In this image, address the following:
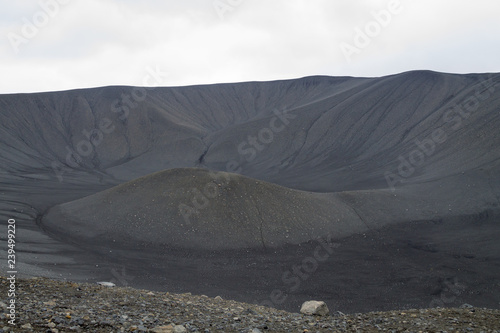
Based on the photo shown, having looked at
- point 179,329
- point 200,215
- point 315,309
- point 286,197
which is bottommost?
point 315,309

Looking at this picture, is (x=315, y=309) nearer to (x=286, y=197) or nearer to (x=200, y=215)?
(x=200, y=215)

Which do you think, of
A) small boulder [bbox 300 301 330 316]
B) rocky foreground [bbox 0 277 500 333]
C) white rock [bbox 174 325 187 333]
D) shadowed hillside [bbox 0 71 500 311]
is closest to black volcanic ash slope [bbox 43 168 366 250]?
shadowed hillside [bbox 0 71 500 311]

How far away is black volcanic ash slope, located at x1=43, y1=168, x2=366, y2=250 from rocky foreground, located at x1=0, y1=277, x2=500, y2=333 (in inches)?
524

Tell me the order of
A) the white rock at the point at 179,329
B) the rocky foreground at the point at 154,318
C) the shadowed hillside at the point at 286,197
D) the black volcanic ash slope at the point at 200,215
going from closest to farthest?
the rocky foreground at the point at 154,318, the white rock at the point at 179,329, the shadowed hillside at the point at 286,197, the black volcanic ash slope at the point at 200,215

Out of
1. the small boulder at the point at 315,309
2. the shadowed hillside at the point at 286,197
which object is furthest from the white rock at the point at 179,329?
the shadowed hillside at the point at 286,197

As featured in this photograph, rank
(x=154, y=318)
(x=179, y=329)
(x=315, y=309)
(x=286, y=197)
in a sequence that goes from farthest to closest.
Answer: (x=286, y=197)
(x=315, y=309)
(x=154, y=318)
(x=179, y=329)

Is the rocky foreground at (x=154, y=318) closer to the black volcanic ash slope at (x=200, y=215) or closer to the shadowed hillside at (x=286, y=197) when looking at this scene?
the shadowed hillside at (x=286, y=197)

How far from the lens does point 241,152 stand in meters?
56.2

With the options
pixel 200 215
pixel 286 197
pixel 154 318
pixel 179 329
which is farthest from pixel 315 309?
pixel 286 197

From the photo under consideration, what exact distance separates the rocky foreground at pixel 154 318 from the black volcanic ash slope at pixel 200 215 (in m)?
13.3

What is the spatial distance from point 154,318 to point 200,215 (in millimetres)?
16451

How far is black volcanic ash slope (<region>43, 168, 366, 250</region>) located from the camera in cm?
2128

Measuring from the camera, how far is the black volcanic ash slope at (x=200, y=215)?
69.8ft

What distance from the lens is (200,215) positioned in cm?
2238
